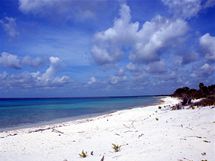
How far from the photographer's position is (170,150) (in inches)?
320

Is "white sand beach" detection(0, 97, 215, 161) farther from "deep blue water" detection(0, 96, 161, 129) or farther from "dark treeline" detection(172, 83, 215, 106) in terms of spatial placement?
"deep blue water" detection(0, 96, 161, 129)

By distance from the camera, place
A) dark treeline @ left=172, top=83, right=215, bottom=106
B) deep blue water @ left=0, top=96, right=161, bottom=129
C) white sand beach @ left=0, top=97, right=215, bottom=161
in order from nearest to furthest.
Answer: white sand beach @ left=0, top=97, right=215, bottom=161, dark treeline @ left=172, top=83, right=215, bottom=106, deep blue water @ left=0, top=96, right=161, bottom=129


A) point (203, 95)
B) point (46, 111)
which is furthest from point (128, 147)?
point (46, 111)

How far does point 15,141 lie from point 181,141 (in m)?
8.53

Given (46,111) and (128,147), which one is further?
(46,111)

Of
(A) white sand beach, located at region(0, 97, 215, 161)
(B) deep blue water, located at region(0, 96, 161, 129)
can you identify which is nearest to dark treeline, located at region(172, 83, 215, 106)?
(A) white sand beach, located at region(0, 97, 215, 161)

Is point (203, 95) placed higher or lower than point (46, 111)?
higher

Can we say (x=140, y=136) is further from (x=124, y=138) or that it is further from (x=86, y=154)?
(x=86, y=154)

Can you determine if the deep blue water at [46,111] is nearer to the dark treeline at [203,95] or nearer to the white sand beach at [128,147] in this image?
the dark treeline at [203,95]

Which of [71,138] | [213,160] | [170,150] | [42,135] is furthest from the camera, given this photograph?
[42,135]

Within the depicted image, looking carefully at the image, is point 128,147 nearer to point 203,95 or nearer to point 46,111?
point 203,95

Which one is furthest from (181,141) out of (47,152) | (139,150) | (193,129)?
(47,152)

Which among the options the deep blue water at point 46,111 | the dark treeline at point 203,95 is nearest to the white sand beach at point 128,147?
the dark treeline at point 203,95

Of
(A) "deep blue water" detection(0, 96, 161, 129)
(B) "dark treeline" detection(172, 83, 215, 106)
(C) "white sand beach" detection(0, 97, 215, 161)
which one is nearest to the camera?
(C) "white sand beach" detection(0, 97, 215, 161)
